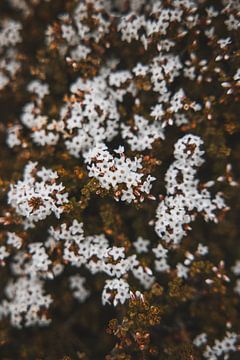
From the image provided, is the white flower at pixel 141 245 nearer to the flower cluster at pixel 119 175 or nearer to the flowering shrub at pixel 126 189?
the flowering shrub at pixel 126 189

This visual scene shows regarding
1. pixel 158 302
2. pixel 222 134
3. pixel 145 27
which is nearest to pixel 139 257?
pixel 158 302

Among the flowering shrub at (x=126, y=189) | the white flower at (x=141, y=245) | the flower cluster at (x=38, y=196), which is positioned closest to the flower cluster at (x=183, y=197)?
the flowering shrub at (x=126, y=189)

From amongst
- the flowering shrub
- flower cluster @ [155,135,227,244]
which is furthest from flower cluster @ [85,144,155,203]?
flower cluster @ [155,135,227,244]

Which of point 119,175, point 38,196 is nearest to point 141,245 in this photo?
point 119,175

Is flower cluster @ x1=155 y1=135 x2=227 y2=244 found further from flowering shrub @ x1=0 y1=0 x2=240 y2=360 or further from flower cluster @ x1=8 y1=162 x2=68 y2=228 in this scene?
flower cluster @ x1=8 y1=162 x2=68 y2=228

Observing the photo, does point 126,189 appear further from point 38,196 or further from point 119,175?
point 38,196

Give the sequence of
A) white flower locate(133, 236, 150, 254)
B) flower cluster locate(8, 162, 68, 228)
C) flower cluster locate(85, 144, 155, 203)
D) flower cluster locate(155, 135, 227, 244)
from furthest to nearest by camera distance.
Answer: white flower locate(133, 236, 150, 254) → flower cluster locate(155, 135, 227, 244) → flower cluster locate(8, 162, 68, 228) → flower cluster locate(85, 144, 155, 203)

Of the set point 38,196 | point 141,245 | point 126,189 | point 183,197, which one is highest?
point 38,196

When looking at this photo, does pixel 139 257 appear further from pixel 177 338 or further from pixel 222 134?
pixel 222 134

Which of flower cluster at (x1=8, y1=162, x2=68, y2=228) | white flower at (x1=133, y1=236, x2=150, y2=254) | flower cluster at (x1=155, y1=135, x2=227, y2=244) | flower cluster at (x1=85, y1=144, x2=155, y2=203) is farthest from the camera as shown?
white flower at (x1=133, y1=236, x2=150, y2=254)
